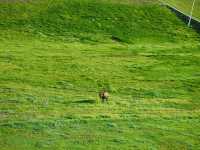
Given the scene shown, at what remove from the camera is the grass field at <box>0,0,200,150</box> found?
39.0 meters

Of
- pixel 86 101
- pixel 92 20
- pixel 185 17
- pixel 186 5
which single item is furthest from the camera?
pixel 186 5

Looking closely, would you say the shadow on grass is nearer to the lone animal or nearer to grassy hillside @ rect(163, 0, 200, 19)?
the lone animal

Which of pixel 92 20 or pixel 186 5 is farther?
pixel 186 5

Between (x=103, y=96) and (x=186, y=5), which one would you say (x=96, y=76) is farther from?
(x=186, y=5)

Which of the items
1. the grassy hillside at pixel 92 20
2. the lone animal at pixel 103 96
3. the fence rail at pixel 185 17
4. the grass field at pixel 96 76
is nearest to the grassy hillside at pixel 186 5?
the fence rail at pixel 185 17

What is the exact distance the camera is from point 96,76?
53.0 meters

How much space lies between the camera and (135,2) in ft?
250

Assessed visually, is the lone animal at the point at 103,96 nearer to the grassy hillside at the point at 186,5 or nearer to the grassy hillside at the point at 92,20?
the grassy hillside at the point at 92,20

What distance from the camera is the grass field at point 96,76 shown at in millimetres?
39000

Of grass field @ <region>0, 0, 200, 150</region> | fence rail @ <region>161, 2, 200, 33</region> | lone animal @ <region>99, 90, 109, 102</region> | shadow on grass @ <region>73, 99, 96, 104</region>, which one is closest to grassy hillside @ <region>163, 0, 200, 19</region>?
fence rail @ <region>161, 2, 200, 33</region>

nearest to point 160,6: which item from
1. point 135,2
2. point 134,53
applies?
point 135,2

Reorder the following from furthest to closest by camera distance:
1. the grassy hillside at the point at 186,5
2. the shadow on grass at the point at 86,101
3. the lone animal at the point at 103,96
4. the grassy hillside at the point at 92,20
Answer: the grassy hillside at the point at 186,5
the grassy hillside at the point at 92,20
the lone animal at the point at 103,96
the shadow on grass at the point at 86,101

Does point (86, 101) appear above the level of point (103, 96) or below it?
below

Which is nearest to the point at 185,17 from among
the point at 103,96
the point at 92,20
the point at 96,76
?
the point at 92,20
